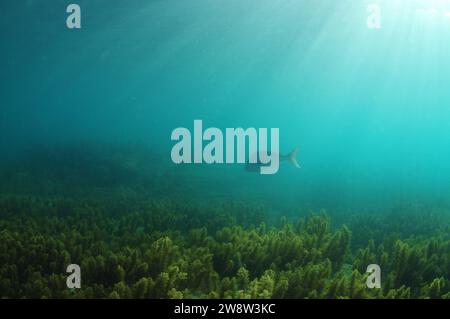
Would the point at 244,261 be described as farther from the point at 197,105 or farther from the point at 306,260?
the point at 197,105

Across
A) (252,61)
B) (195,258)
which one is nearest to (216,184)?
(195,258)

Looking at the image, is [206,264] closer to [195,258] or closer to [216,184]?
[195,258]

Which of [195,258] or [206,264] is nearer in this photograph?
[206,264]

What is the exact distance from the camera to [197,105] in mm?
107875

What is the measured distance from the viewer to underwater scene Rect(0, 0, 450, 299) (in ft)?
17.5

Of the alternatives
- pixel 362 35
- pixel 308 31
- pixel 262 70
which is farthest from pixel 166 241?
pixel 262 70

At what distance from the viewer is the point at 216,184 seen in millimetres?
19078

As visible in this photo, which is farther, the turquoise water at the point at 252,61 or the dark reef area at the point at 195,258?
the turquoise water at the point at 252,61

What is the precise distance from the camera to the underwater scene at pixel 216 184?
5328 mm

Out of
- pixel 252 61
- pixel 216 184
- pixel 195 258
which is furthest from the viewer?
pixel 252 61

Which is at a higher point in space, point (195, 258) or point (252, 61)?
point (252, 61)

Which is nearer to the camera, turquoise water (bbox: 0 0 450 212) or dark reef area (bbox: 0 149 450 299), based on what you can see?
dark reef area (bbox: 0 149 450 299)

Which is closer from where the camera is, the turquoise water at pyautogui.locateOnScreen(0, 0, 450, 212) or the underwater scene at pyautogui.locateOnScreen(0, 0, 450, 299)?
the underwater scene at pyautogui.locateOnScreen(0, 0, 450, 299)
